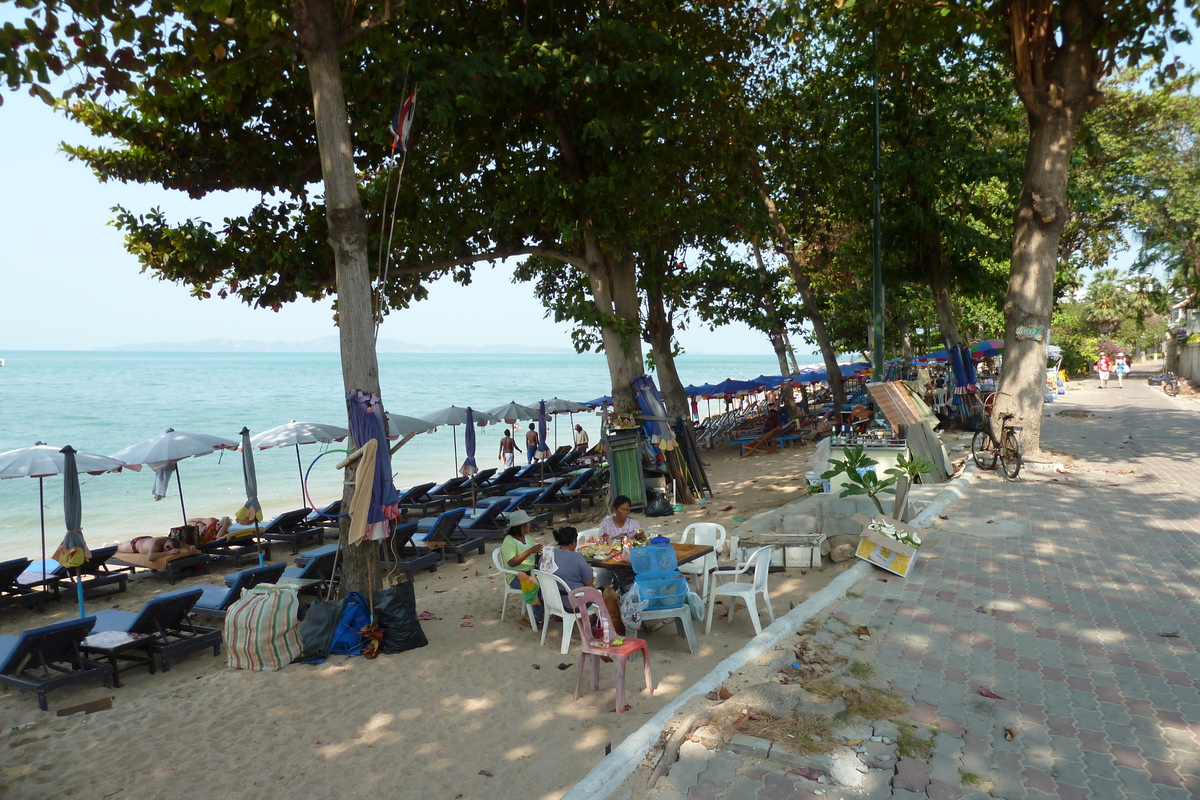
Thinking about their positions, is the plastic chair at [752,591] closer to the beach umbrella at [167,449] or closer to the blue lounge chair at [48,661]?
the blue lounge chair at [48,661]

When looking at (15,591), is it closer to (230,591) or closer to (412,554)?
(230,591)

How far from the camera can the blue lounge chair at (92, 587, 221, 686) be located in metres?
7.40

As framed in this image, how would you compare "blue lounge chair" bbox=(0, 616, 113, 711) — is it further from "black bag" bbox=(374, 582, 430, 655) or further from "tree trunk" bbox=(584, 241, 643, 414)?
"tree trunk" bbox=(584, 241, 643, 414)

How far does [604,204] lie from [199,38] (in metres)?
6.94

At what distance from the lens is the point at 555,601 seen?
684cm

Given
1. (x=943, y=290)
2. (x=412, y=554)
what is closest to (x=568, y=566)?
(x=412, y=554)

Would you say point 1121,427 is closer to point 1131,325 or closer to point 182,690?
point 182,690

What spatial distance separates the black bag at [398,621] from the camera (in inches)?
288

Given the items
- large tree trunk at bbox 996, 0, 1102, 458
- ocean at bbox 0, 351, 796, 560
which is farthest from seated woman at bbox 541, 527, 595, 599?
ocean at bbox 0, 351, 796, 560

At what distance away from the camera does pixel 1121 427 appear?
20.2 m

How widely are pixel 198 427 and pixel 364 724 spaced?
2328 inches

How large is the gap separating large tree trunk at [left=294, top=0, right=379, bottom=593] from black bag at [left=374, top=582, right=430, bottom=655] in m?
0.85

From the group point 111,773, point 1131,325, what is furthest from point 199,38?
point 1131,325

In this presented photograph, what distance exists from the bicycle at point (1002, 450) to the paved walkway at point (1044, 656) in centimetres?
202
